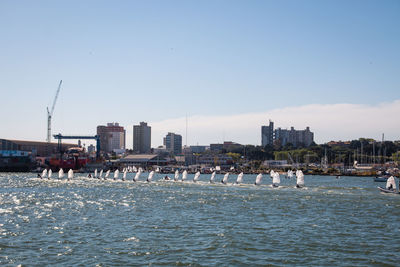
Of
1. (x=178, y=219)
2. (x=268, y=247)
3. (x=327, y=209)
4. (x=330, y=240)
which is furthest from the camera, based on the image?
(x=327, y=209)

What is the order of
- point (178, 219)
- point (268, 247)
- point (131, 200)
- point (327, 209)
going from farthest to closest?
point (131, 200)
point (327, 209)
point (178, 219)
point (268, 247)

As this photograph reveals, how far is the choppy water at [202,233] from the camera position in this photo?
26359 millimetres

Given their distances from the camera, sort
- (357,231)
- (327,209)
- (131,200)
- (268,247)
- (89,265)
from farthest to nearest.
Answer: (131,200) < (327,209) < (357,231) < (268,247) < (89,265)

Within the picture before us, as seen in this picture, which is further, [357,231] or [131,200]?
[131,200]

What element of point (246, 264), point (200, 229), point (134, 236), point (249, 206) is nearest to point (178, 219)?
point (200, 229)

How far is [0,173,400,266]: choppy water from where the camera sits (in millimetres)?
26359

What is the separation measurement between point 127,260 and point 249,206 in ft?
92.7

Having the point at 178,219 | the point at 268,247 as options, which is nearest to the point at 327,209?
the point at 178,219

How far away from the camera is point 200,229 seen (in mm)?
36031

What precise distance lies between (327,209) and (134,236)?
25.1 m

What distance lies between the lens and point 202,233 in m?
34.2

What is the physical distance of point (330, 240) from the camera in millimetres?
31812

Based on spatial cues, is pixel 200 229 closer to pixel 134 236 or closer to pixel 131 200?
pixel 134 236

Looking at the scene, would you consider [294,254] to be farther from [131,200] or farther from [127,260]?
[131,200]
